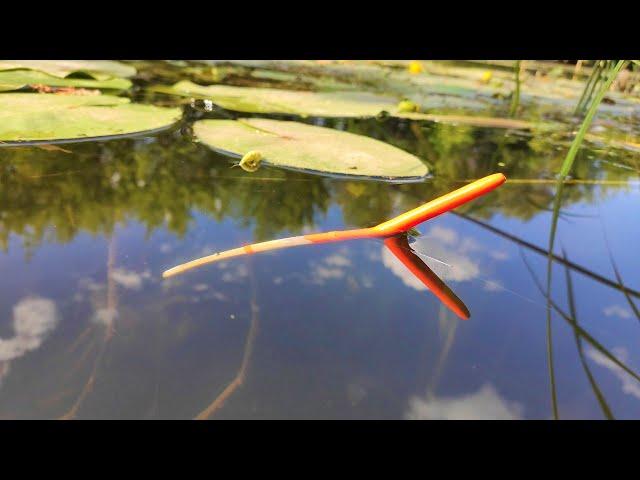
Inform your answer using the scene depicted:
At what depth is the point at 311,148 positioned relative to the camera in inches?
54.2

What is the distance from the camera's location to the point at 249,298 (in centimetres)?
70

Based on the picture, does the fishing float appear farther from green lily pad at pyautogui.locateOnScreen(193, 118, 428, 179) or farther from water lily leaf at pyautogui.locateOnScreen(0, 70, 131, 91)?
water lily leaf at pyautogui.locateOnScreen(0, 70, 131, 91)

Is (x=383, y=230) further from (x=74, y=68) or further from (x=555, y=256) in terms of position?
(x=74, y=68)

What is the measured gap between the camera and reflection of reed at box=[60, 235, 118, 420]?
1.61 ft

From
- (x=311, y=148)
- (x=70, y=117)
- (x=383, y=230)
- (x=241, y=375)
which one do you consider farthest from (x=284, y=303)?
(x=70, y=117)

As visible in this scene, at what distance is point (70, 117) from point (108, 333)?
3.47 ft

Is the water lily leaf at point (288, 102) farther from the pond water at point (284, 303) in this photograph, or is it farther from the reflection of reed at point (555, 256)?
the reflection of reed at point (555, 256)

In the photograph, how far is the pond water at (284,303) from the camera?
54 centimetres

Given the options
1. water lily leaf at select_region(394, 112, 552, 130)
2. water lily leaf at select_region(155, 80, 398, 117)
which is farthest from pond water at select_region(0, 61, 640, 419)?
water lily leaf at select_region(394, 112, 552, 130)
